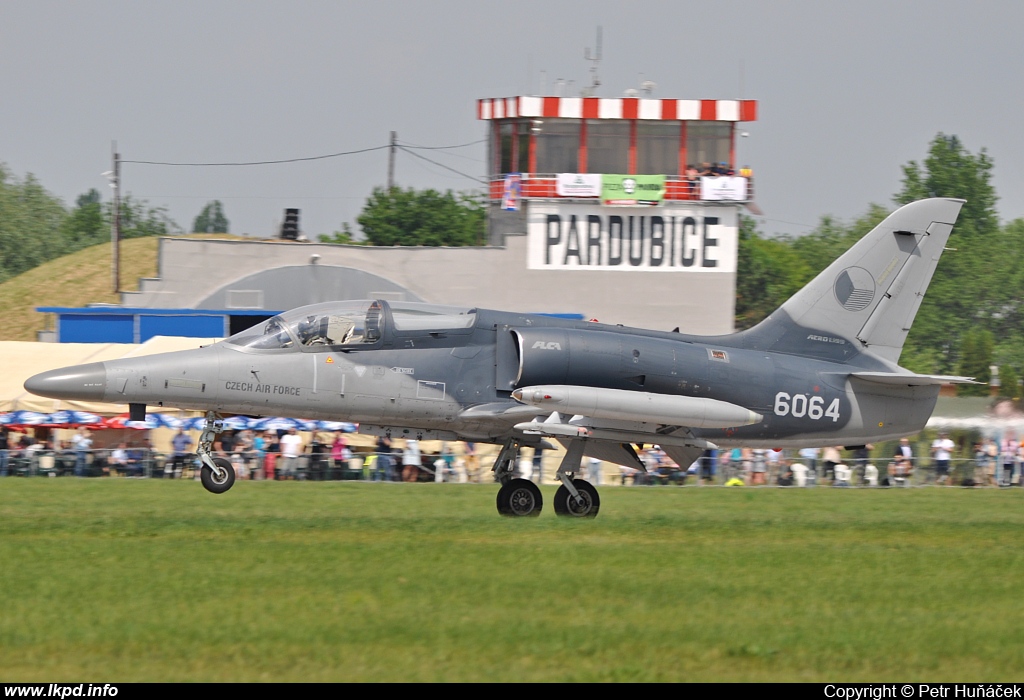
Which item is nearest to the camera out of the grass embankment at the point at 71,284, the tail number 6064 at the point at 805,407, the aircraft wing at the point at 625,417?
the aircraft wing at the point at 625,417

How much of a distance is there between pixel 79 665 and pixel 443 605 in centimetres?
274

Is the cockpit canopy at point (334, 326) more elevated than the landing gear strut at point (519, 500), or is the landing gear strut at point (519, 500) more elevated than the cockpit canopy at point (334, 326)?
the cockpit canopy at point (334, 326)

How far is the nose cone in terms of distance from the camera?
13625mm

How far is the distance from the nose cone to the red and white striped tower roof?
30.4 metres

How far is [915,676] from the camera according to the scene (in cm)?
763

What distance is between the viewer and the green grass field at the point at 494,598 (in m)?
7.59

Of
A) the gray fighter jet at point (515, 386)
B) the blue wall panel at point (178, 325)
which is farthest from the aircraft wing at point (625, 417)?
the blue wall panel at point (178, 325)

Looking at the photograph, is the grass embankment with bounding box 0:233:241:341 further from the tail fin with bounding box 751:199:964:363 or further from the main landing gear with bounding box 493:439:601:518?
the main landing gear with bounding box 493:439:601:518

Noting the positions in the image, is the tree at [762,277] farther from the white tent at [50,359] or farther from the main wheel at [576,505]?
the main wheel at [576,505]

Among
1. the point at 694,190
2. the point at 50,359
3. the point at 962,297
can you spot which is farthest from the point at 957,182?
the point at 50,359

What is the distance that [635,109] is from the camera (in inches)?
1683

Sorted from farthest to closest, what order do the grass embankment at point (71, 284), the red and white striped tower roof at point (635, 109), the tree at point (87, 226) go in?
the tree at point (87, 226) → the grass embankment at point (71, 284) → the red and white striped tower roof at point (635, 109)

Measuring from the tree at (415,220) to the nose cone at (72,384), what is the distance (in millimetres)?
63838

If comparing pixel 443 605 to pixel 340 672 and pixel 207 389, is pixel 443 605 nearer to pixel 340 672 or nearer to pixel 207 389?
pixel 340 672
